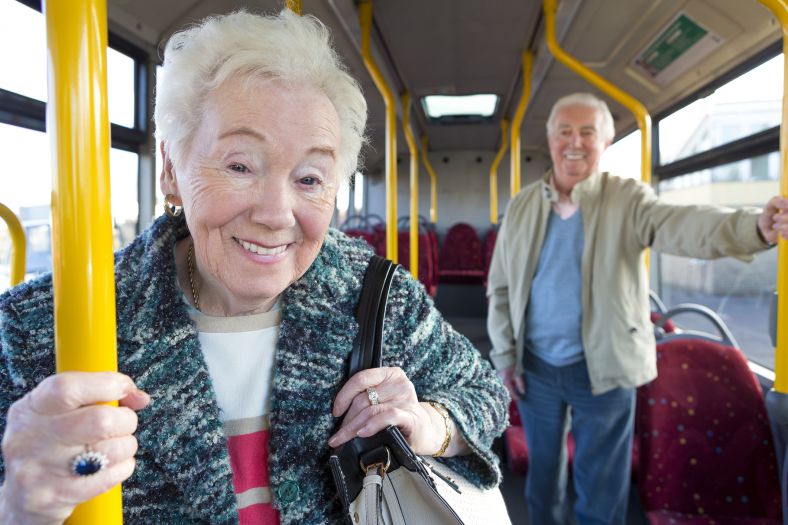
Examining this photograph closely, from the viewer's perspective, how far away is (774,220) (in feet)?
4.02

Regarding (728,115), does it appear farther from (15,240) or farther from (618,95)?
(15,240)

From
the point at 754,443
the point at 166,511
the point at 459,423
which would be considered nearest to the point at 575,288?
the point at 754,443

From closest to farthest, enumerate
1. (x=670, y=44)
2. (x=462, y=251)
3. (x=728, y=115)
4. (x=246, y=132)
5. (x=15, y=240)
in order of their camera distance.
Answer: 1. (x=246, y=132)
2. (x=15, y=240)
3. (x=728, y=115)
4. (x=670, y=44)
5. (x=462, y=251)

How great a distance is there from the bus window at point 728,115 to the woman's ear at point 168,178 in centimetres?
216

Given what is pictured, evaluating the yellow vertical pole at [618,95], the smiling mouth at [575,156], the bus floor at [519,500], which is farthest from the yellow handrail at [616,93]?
the bus floor at [519,500]

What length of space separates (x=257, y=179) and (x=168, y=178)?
207mm

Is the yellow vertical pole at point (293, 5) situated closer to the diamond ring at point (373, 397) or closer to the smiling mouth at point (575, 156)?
the diamond ring at point (373, 397)

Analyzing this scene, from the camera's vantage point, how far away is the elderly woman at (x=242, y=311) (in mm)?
756

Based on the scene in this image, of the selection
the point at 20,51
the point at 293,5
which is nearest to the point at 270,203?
the point at 293,5

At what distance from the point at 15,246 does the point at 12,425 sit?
1320mm

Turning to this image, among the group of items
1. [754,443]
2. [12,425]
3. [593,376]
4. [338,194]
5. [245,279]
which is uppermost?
[338,194]

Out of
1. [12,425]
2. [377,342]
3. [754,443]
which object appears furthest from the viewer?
[754,443]

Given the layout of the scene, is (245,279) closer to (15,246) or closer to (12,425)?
(12,425)

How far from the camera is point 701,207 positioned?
5.05ft
